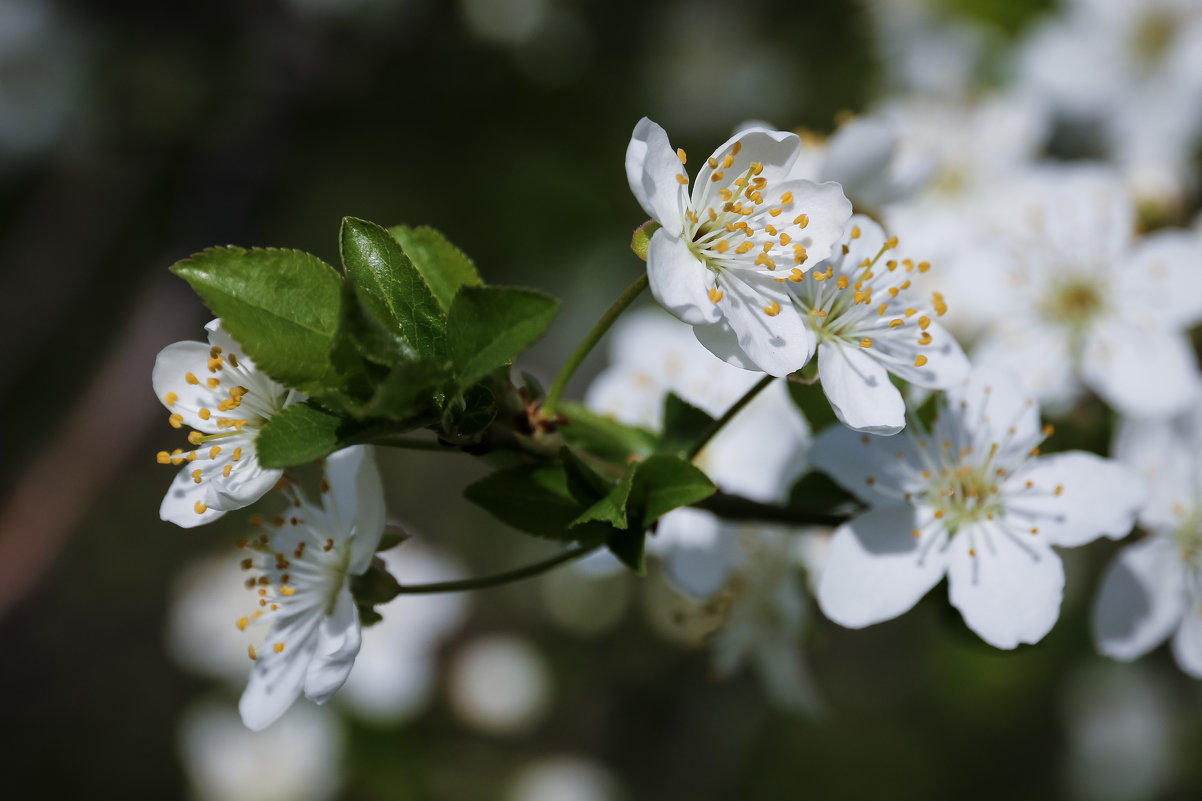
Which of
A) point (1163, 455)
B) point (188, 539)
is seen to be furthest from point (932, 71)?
point (188, 539)

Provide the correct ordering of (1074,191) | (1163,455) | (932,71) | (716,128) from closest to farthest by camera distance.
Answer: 1. (1163,455)
2. (1074,191)
3. (932,71)
4. (716,128)

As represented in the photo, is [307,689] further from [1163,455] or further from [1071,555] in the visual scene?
[1071,555]

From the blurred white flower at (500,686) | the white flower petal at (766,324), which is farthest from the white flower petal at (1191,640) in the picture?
the blurred white flower at (500,686)

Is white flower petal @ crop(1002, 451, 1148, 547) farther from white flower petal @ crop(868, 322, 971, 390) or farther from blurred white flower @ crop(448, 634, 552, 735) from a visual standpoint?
blurred white flower @ crop(448, 634, 552, 735)

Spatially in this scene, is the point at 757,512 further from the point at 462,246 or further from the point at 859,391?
the point at 462,246

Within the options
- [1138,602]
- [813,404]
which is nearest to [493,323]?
[813,404]

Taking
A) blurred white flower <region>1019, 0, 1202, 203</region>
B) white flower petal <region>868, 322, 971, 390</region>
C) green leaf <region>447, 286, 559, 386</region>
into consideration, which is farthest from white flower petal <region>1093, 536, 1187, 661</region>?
blurred white flower <region>1019, 0, 1202, 203</region>
